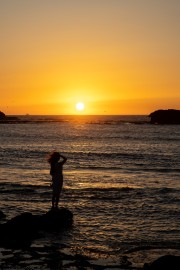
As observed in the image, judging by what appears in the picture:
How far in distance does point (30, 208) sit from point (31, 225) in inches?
188

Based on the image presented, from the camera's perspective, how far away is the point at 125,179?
99.6ft

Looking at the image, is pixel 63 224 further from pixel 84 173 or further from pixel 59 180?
pixel 84 173

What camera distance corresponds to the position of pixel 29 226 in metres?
15.1

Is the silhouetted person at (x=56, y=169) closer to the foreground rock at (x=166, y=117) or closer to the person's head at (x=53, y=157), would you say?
the person's head at (x=53, y=157)

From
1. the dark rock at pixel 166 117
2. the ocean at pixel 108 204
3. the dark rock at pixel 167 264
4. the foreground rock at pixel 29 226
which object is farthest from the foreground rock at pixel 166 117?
the dark rock at pixel 167 264

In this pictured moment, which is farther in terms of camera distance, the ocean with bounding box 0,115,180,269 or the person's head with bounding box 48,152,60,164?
the person's head with bounding box 48,152,60,164

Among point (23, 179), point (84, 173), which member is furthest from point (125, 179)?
point (23, 179)

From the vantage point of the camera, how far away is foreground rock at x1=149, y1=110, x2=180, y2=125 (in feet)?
579

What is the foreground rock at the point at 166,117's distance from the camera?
17638 cm

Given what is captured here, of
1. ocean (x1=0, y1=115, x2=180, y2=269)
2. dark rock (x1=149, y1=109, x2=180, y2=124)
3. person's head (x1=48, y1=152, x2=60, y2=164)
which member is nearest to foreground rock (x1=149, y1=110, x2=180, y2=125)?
dark rock (x1=149, y1=109, x2=180, y2=124)

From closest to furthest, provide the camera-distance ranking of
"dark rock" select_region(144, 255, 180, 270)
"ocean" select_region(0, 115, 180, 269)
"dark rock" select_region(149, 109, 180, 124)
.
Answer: "dark rock" select_region(144, 255, 180, 270), "ocean" select_region(0, 115, 180, 269), "dark rock" select_region(149, 109, 180, 124)

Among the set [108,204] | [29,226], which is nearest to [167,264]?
[29,226]

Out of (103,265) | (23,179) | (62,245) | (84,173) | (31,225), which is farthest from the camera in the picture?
(84,173)

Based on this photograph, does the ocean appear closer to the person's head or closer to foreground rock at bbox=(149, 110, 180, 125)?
the person's head
